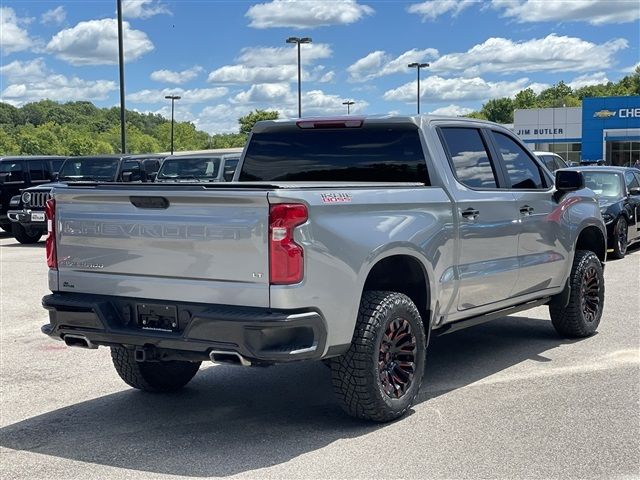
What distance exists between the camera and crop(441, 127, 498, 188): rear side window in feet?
21.4

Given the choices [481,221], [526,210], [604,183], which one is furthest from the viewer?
[604,183]

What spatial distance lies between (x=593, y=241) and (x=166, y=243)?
510 centimetres

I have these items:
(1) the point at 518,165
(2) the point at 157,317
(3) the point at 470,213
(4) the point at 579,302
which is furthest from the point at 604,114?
(2) the point at 157,317

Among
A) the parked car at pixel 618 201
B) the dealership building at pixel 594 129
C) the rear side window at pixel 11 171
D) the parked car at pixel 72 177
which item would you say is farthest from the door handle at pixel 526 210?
the dealership building at pixel 594 129

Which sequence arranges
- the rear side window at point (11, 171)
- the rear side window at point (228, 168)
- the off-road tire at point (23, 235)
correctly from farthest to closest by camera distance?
the rear side window at point (11, 171)
the off-road tire at point (23, 235)
the rear side window at point (228, 168)

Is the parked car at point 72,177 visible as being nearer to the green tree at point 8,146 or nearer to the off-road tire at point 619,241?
the off-road tire at point 619,241

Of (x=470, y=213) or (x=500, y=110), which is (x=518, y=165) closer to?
Answer: (x=470, y=213)

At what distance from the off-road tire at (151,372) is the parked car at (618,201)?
987cm

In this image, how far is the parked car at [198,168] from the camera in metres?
17.9

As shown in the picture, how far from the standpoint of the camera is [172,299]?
508cm

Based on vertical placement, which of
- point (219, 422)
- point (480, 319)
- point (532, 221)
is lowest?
point (219, 422)

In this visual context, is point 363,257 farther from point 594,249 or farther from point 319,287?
point 594,249

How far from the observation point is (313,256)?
486cm

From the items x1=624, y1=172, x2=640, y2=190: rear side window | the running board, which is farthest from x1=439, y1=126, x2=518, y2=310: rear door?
x1=624, y1=172, x2=640, y2=190: rear side window
